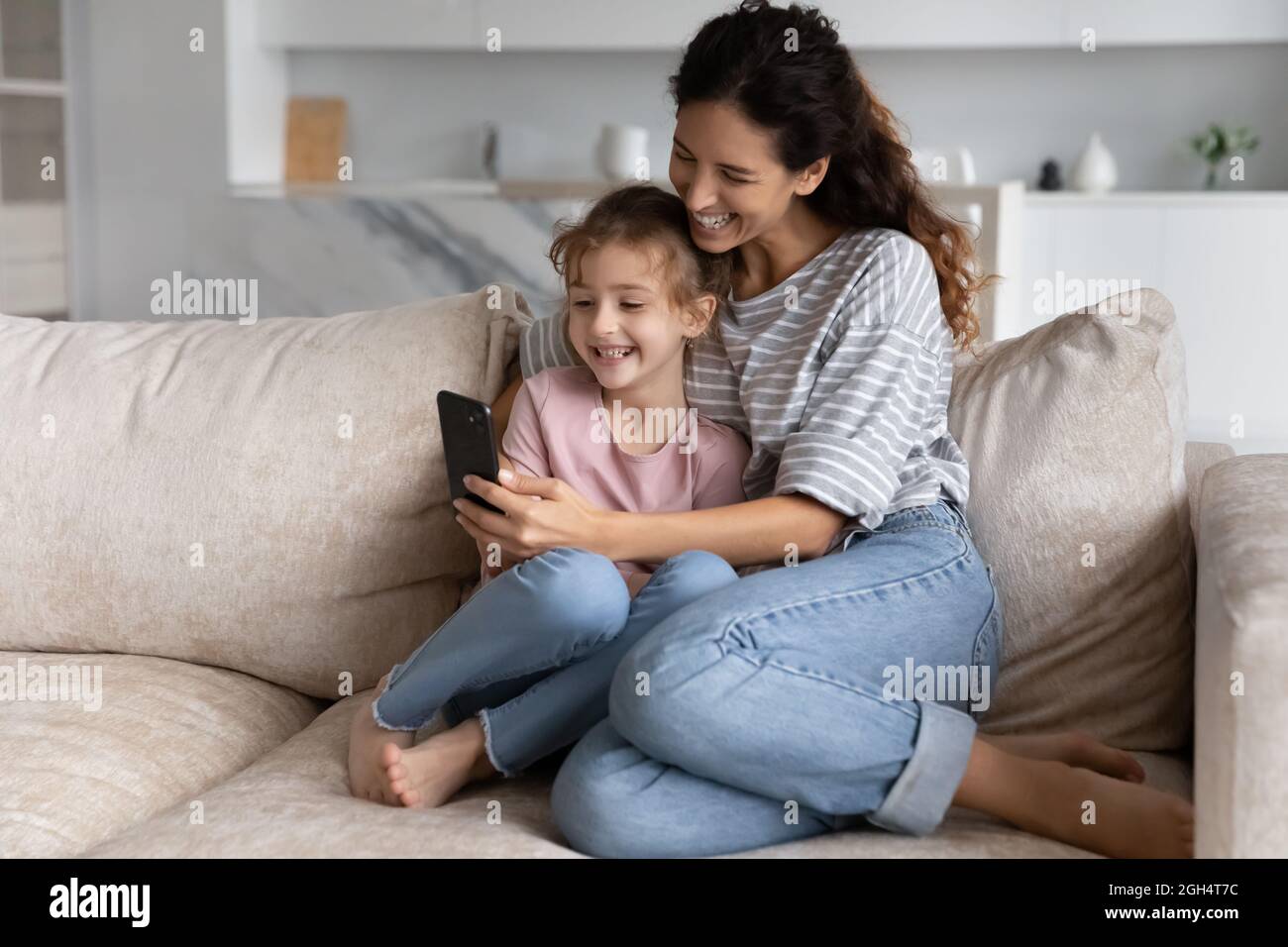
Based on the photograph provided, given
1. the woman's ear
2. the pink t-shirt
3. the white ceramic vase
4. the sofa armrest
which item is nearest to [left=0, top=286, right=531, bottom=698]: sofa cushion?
the pink t-shirt

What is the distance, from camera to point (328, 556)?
167cm

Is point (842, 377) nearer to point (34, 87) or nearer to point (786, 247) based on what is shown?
point (786, 247)

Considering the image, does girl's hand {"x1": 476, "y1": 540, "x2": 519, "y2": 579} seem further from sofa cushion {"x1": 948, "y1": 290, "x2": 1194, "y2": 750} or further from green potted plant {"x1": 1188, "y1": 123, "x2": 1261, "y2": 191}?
green potted plant {"x1": 1188, "y1": 123, "x2": 1261, "y2": 191}

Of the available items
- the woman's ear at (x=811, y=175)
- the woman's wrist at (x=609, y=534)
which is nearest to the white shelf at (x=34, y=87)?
the woman's ear at (x=811, y=175)

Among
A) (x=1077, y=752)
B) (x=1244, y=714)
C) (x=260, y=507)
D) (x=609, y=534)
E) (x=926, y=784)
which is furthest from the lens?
(x=260, y=507)

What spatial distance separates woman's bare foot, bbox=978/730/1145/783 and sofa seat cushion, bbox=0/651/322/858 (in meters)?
0.79

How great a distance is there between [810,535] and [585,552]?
25 centimetres

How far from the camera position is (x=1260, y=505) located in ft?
4.48

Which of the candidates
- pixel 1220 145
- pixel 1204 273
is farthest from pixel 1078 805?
pixel 1220 145

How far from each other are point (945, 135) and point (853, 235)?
355 cm

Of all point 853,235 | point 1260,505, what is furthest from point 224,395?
point 1260,505

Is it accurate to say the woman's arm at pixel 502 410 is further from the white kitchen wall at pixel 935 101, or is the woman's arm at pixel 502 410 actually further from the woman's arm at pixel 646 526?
the white kitchen wall at pixel 935 101

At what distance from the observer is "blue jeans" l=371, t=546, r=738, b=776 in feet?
4.43

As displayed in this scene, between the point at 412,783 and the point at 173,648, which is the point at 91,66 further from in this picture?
the point at 412,783
